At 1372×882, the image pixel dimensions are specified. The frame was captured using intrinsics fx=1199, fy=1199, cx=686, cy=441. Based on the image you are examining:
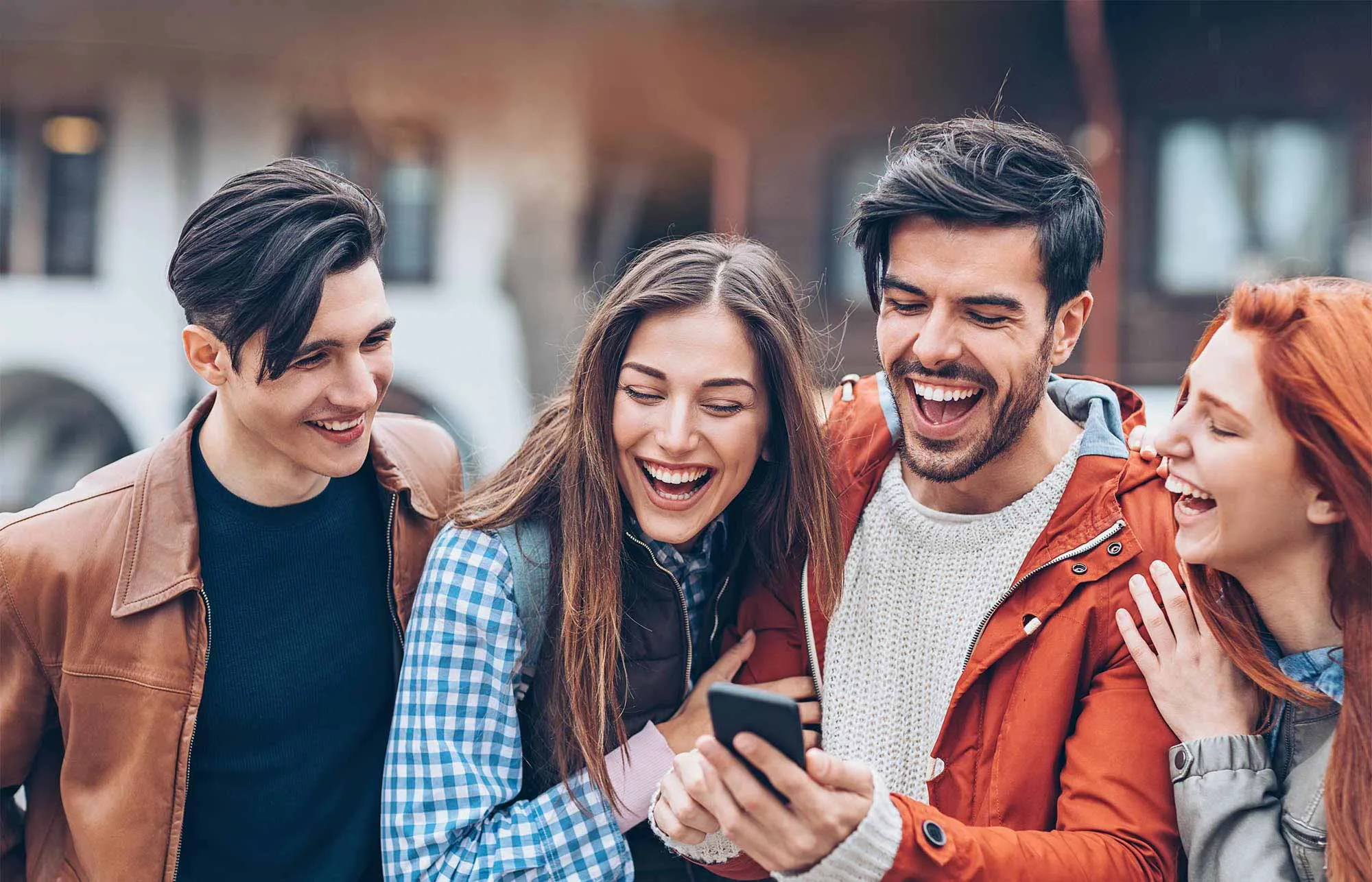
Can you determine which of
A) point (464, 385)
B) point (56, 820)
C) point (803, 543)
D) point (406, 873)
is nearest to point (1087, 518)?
point (803, 543)

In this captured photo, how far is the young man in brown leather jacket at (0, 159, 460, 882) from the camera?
232 cm

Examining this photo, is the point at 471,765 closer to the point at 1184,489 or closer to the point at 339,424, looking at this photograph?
the point at 339,424

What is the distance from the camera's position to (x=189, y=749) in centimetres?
233

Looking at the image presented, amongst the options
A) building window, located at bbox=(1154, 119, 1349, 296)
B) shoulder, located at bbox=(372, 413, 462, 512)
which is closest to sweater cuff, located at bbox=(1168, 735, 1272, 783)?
shoulder, located at bbox=(372, 413, 462, 512)

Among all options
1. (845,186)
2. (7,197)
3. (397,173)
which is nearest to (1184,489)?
(845,186)

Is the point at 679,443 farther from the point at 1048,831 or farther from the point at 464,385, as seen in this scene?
the point at 464,385

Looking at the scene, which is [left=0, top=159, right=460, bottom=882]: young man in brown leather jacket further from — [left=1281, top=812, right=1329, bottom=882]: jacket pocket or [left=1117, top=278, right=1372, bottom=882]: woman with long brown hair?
[left=1281, top=812, right=1329, bottom=882]: jacket pocket

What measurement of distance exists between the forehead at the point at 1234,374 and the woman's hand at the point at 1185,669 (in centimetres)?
35

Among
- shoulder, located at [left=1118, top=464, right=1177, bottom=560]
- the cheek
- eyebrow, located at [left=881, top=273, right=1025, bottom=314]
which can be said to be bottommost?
shoulder, located at [left=1118, top=464, right=1177, bottom=560]

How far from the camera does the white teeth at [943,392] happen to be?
92.7 inches

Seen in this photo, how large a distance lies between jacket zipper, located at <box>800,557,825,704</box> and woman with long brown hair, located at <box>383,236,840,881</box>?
0.03 meters

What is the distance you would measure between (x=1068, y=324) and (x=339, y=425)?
151 centimetres

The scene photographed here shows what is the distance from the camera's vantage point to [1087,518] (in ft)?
7.54

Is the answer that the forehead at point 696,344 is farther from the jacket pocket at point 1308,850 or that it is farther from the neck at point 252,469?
the jacket pocket at point 1308,850
